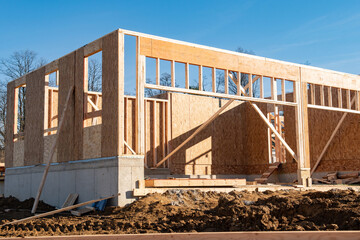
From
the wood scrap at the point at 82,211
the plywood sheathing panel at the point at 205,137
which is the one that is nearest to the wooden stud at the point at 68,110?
the wood scrap at the point at 82,211

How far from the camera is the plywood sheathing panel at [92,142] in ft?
39.2

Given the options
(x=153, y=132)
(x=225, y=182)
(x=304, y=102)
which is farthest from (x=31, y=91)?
(x=304, y=102)

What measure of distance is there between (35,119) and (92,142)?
386 cm

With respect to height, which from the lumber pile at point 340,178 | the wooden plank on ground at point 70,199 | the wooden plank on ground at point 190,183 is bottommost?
the wooden plank on ground at point 70,199

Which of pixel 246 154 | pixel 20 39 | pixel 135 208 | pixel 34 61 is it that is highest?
pixel 20 39

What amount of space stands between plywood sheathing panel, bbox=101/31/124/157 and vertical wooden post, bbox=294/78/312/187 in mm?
6932

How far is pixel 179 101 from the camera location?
19500 millimetres

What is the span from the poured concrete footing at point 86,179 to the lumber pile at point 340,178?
965 centimetres

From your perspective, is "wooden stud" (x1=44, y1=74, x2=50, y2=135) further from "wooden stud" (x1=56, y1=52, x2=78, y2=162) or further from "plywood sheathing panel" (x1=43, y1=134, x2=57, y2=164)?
"wooden stud" (x1=56, y1=52, x2=78, y2=162)

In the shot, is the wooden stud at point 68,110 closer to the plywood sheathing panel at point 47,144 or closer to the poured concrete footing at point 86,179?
the poured concrete footing at point 86,179

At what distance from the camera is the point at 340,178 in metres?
18.2

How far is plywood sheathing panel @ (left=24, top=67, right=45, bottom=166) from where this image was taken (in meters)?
14.7

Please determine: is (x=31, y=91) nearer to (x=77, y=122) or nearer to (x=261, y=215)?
(x=77, y=122)

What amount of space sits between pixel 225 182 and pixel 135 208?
358 cm
